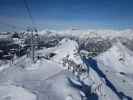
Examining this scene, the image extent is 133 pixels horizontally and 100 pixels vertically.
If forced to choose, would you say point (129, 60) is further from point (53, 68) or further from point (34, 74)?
point (34, 74)


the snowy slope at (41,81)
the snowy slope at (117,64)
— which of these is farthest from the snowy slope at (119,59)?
the snowy slope at (41,81)

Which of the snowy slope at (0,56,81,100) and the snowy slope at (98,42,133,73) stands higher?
the snowy slope at (0,56,81,100)

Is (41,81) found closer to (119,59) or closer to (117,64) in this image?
(117,64)

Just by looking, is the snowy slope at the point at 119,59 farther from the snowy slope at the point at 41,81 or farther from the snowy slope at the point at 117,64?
the snowy slope at the point at 41,81

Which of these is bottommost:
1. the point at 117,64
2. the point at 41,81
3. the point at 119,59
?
the point at 117,64

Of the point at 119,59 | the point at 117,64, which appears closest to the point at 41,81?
the point at 117,64

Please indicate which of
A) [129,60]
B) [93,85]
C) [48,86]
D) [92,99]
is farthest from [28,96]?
[129,60]

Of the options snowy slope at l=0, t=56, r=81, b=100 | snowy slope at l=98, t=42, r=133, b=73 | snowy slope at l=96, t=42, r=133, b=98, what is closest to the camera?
snowy slope at l=0, t=56, r=81, b=100

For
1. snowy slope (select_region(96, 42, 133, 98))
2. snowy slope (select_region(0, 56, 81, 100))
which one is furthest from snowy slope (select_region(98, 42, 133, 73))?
snowy slope (select_region(0, 56, 81, 100))

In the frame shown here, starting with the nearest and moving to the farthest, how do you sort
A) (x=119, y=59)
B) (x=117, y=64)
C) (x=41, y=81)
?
1. (x=41, y=81)
2. (x=117, y=64)
3. (x=119, y=59)

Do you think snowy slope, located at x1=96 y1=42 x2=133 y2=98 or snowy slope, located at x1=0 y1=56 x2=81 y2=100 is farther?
snowy slope, located at x1=96 y1=42 x2=133 y2=98

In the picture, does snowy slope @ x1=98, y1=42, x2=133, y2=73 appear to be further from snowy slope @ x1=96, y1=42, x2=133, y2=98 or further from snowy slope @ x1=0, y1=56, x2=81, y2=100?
snowy slope @ x1=0, y1=56, x2=81, y2=100
